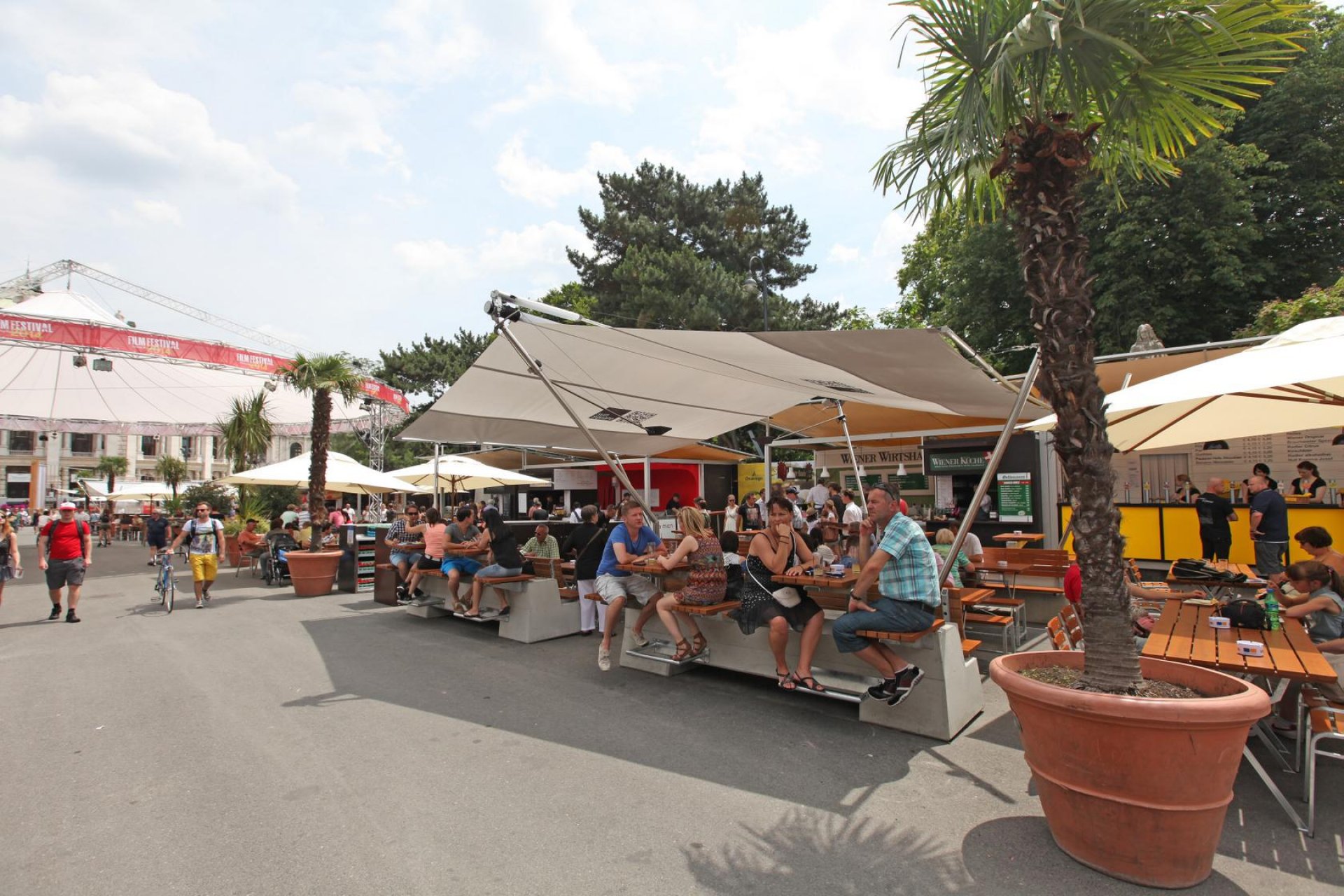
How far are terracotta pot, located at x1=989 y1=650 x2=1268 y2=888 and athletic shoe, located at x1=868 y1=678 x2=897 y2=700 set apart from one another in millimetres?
1425

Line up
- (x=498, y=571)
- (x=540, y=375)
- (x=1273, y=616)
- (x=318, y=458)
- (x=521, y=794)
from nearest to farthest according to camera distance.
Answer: (x=521, y=794) < (x=1273, y=616) < (x=540, y=375) < (x=498, y=571) < (x=318, y=458)

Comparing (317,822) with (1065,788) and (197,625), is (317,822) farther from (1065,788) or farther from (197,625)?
(197,625)

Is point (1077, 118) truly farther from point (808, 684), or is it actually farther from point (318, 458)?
point (318, 458)

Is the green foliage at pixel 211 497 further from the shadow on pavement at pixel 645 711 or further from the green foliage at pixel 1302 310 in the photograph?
the green foliage at pixel 1302 310

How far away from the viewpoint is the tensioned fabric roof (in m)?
5.31

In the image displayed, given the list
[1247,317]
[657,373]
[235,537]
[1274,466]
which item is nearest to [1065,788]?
[657,373]

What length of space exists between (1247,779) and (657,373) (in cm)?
529

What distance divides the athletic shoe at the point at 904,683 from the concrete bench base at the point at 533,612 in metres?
4.18

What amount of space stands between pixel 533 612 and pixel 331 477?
9527mm

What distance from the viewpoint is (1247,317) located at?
17.7m

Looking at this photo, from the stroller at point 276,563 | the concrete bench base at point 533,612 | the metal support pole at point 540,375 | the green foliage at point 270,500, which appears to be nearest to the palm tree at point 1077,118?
the metal support pole at point 540,375

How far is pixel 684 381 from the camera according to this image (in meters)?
7.29

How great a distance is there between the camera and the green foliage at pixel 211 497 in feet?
83.8

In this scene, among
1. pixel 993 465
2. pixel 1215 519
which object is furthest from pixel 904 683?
pixel 1215 519
